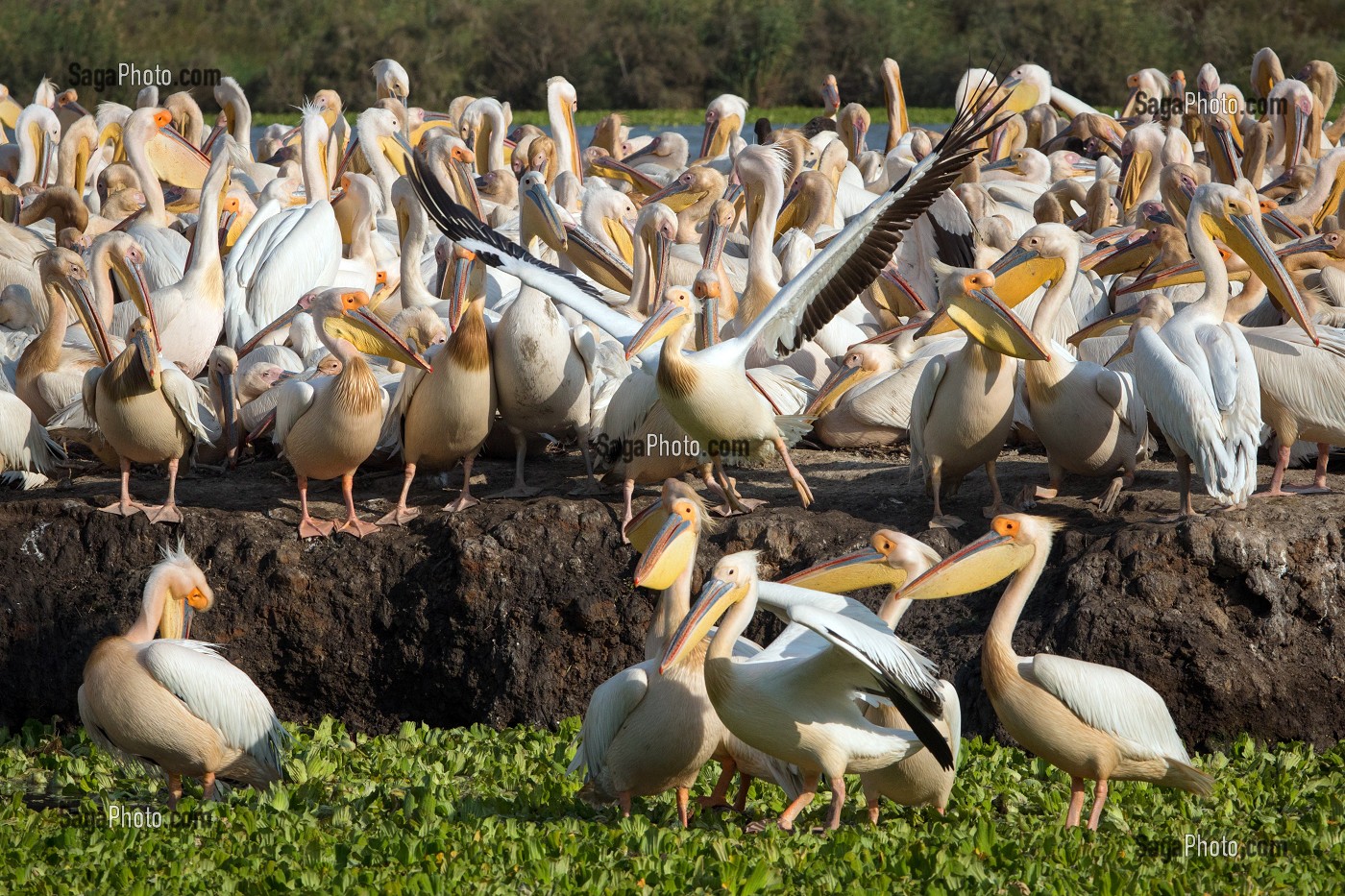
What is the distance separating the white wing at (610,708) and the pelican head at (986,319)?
1.84 m

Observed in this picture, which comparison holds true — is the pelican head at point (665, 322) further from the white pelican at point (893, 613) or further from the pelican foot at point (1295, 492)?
the pelican foot at point (1295, 492)

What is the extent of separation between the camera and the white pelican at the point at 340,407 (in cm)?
621

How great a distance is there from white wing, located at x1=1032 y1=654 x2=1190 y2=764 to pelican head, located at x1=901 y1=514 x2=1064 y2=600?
0.95 feet

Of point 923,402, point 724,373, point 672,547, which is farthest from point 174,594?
point 923,402

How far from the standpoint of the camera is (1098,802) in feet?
14.9

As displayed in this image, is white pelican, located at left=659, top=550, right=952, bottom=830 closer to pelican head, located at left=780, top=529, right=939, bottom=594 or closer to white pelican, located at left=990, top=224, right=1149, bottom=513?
pelican head, located at left=780, top=529, right=939, bottom=594

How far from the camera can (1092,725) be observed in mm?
4387

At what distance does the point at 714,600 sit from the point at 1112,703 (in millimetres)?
1043

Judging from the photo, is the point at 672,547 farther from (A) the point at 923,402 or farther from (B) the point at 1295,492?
(B) the point at 1295,492

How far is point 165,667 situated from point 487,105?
8.48m

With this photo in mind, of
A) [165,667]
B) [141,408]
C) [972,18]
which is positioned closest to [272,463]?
[141,408]

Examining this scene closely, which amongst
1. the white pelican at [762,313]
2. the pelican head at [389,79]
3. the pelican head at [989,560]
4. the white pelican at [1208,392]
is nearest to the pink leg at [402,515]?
the white pelican at [762,313]

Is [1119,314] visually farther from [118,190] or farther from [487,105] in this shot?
[118,190]

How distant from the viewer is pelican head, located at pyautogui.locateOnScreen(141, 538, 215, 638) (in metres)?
5.20
